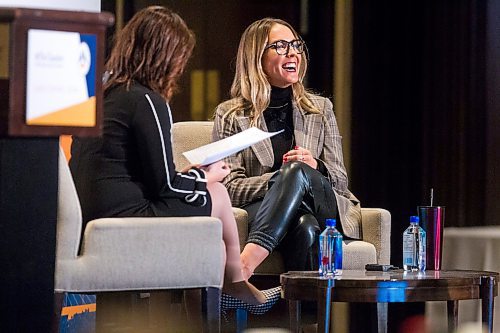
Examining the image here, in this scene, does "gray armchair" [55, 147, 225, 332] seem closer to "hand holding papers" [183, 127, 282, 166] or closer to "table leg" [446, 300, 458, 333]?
"hand holding papers" [183, 127, 282, 166]

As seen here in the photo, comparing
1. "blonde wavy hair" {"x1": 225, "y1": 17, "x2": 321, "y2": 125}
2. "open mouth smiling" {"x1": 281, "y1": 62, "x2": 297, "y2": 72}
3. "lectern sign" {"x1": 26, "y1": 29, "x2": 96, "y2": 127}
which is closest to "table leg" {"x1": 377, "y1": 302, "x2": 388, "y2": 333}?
"blonde wavy hair" {"x1": 225, "y1": 17, "x2": 321, "y2": 125}

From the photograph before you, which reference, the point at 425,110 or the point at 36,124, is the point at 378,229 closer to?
the point at 425,110

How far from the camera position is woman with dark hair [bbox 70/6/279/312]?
104 inches

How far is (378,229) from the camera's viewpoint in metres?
3.72

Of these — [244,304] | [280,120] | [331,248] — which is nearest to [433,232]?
[331,248]

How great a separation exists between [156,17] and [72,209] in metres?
0.70

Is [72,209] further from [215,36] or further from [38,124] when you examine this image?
[215,36]

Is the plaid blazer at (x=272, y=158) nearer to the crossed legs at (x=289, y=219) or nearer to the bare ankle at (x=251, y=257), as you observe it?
the crossed legs at (x=289, y=219)

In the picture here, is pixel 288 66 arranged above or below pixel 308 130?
above

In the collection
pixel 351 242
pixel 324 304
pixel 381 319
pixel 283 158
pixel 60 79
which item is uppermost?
pixel 60 79

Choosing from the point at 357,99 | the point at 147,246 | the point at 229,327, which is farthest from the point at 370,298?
the point at 357,99

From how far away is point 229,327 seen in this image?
4.34m

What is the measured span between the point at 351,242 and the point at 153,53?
4.05ft

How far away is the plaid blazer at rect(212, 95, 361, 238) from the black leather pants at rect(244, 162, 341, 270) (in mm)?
158
